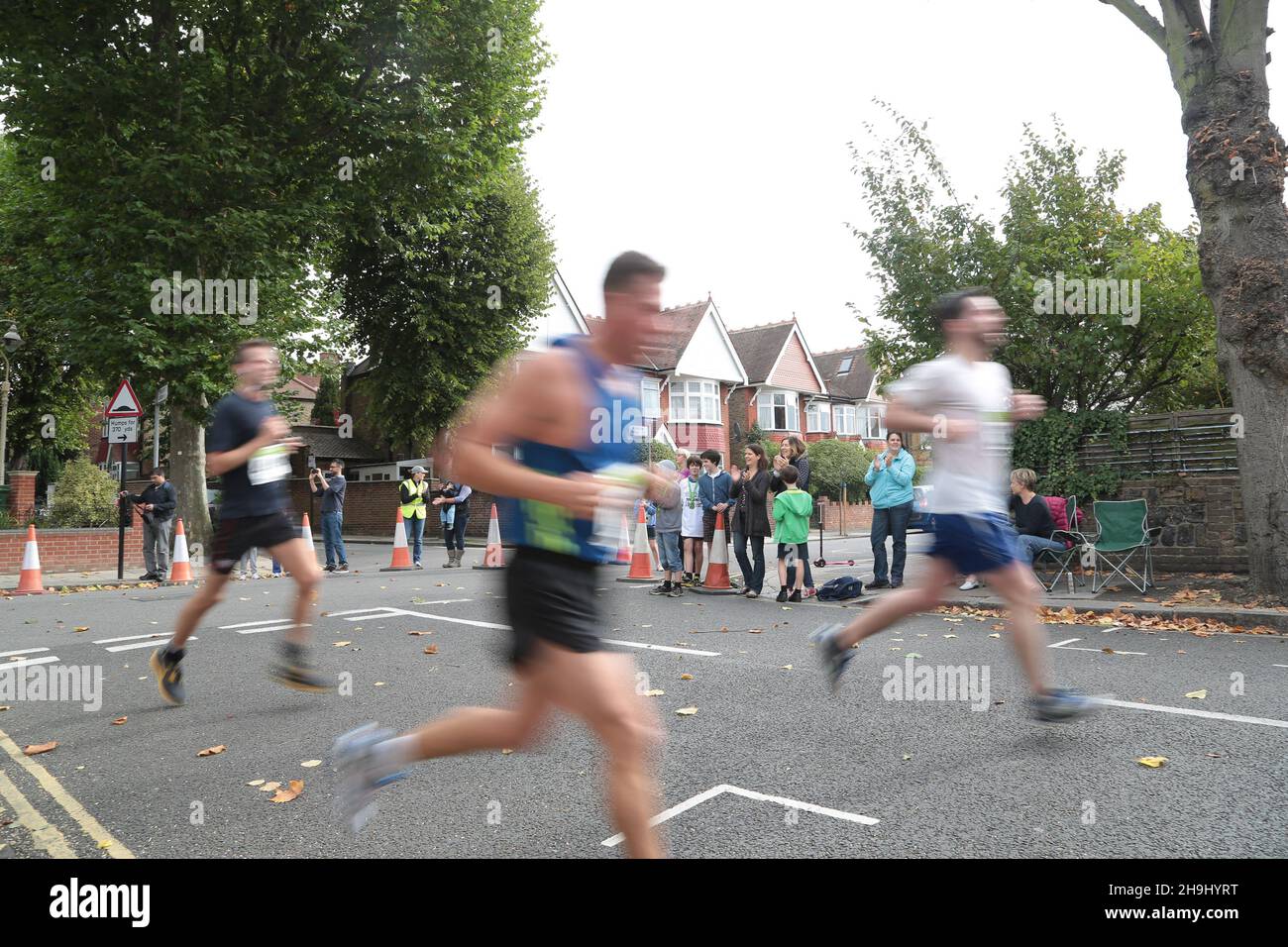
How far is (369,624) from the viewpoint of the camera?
30.2ft

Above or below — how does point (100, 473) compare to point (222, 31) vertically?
below

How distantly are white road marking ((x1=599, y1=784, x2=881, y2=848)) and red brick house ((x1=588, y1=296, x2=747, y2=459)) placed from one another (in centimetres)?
3483

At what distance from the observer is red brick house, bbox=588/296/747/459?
40.6 meters

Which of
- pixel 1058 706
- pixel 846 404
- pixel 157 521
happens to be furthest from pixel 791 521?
pixel 846 404

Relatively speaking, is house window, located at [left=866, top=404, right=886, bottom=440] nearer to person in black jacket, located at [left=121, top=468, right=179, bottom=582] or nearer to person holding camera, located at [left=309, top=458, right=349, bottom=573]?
person holding camera, located at [left=309, top=458, right=349, bottom=573]

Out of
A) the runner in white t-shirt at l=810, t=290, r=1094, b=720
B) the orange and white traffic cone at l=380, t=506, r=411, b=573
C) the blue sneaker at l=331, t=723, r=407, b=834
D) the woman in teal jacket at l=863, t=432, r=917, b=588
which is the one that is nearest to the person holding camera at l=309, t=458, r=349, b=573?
the orange and white traffic cone at l=380, t=506, r=411, b=573

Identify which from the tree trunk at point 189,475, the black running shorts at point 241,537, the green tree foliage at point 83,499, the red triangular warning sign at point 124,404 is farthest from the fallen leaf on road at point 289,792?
the green tree foliage at point 83,499

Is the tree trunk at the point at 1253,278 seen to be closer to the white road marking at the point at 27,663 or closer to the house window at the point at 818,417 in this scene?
the white road marking at the point at 27,663

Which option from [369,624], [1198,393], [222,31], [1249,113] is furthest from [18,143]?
[1198,393]

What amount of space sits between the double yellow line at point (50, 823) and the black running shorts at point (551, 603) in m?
1.94

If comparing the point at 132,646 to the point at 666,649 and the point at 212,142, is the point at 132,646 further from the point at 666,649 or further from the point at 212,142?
the point at 212,142

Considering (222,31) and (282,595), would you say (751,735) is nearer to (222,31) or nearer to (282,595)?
(282,595)
